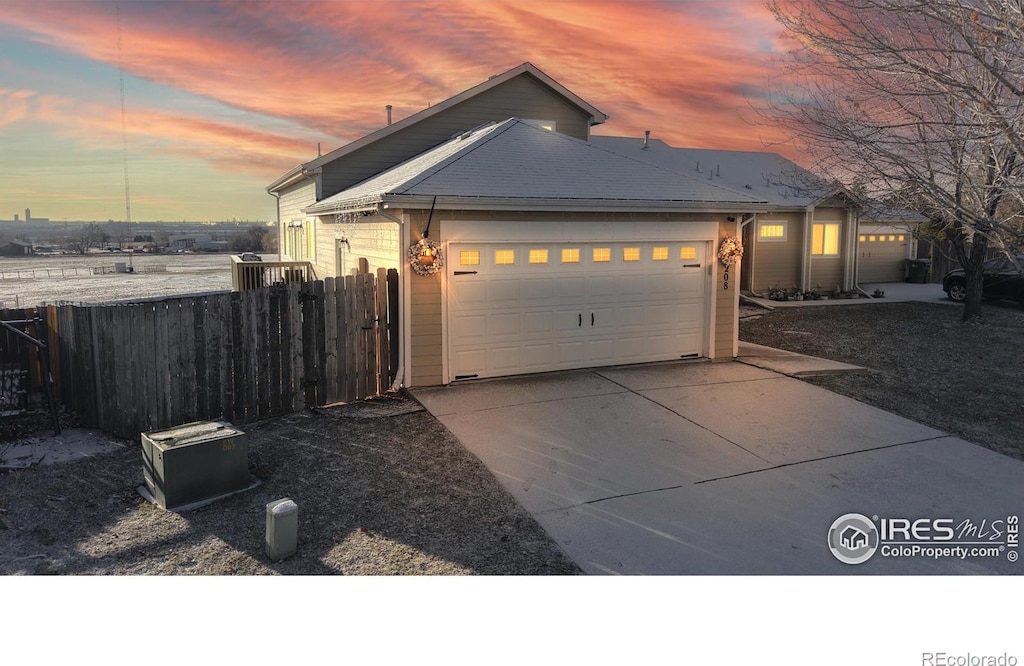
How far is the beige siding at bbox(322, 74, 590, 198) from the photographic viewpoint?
51.8 ft

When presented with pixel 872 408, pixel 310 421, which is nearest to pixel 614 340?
pixel 872 408

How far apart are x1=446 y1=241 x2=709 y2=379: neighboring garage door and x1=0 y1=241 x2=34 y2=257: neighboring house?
15.8 metres

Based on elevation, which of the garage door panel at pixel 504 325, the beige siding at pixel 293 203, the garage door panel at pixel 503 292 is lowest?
the garage door panel at pixel 504 325

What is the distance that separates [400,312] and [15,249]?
58.9 feet

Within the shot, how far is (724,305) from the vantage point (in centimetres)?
1127

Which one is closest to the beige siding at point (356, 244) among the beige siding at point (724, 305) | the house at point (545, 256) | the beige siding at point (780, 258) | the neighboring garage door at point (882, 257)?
the house at point (545, 256)

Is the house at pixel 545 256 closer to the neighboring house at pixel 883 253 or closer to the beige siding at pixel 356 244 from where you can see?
the beige siding at pixel 356 244

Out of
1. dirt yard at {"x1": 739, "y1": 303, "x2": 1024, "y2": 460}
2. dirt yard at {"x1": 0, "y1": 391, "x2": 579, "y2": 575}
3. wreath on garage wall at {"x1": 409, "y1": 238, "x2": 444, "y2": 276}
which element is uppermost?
wreath on garage wall at {"x1": 409, "y1": 238, "x2": 444, "y2": 276}

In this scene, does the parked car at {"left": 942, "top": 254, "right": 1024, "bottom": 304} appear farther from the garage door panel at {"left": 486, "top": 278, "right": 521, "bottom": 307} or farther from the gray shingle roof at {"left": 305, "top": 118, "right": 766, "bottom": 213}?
the garage door panel at {"left": 486, "top": 278, "right": 521, "bottom": 307}

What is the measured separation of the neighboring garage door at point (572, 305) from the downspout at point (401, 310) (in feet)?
2.15

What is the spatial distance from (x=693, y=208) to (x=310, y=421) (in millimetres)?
6654

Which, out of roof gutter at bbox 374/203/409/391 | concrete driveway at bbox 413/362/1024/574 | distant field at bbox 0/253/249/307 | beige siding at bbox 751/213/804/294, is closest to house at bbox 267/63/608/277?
roof gutter at bbox 374/203/409/391

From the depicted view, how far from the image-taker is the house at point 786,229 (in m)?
21.5

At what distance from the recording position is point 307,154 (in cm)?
2058
